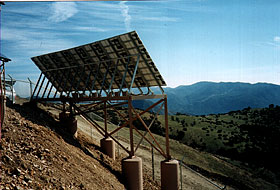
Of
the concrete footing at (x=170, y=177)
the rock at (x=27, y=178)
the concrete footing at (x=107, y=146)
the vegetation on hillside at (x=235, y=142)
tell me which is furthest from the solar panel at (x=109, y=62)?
the vegetation on hillside at (x=235, y=142)

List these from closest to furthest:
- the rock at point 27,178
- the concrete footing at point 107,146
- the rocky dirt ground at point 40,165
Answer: the rock at point 27,178 < the rocky dirt ground at point 40,165 < the concrete footing at point 107,146

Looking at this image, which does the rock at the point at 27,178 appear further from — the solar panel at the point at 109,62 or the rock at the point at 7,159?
the solar panel at the point at 109,62

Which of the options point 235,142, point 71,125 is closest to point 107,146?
point 71,125

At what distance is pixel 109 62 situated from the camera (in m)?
15.0

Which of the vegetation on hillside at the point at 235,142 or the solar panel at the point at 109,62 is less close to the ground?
the solar panel at the point at 109,62

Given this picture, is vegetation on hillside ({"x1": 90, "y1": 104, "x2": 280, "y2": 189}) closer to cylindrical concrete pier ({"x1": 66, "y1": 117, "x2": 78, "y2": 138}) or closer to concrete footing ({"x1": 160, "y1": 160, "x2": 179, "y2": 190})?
concrete footing ({"x1": 160, "y1": 160, "x2": 179, "y2": 190})

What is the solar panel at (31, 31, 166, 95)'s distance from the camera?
545 inches

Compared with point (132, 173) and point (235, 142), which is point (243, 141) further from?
point (132, 173)

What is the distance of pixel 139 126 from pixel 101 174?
39327 millimetres

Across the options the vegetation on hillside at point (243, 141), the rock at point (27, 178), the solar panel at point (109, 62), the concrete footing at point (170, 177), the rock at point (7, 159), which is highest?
the solar panel at point (109, 62)

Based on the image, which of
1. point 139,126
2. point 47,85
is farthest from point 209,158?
point 47,85

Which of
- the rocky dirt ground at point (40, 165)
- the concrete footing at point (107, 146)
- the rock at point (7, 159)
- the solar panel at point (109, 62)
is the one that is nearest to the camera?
the rocky dirt ground at point (40, 165)

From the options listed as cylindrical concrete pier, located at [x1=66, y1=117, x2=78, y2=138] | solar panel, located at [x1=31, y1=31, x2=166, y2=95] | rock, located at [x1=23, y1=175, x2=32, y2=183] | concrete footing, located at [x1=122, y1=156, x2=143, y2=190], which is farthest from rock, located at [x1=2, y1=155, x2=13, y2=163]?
cylindrical concrete pier, located at [x1=66, y1=117, x2=78, y2=138]

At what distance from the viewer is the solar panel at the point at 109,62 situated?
1384 cm
